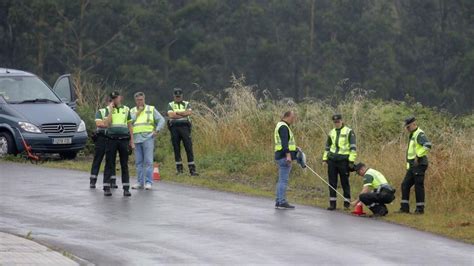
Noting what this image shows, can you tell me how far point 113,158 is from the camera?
19.9 metres

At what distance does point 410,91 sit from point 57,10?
2266 centimetres

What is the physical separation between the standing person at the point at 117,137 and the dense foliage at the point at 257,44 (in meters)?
45.5

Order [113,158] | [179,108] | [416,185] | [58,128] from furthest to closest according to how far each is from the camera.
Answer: [58,128] < [179,108] < [113,158] < [416,185]

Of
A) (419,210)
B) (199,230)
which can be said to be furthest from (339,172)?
(199,230)

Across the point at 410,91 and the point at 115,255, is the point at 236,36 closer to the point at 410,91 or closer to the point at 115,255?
the point at 410,91

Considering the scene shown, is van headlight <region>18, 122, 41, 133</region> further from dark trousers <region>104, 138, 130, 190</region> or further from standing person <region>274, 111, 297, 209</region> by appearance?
standing person <region>274, 111, 297, 209</region>

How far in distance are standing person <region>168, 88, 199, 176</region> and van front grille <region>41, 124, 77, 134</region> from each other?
2.66 m

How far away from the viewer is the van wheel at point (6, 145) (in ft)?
81.1

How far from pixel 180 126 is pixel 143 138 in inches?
101

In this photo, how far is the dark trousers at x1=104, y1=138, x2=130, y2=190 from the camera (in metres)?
19.8

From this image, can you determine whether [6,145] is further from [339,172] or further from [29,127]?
[339,172]

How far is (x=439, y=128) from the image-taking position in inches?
1031

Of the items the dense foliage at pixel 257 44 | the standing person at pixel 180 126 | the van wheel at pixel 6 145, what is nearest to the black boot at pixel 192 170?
the standing person at pixel 180 126

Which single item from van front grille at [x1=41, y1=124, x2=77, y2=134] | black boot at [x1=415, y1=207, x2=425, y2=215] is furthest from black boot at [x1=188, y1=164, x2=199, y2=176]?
black boot at [x1=415, y1=207, x2=425, y2=215]
